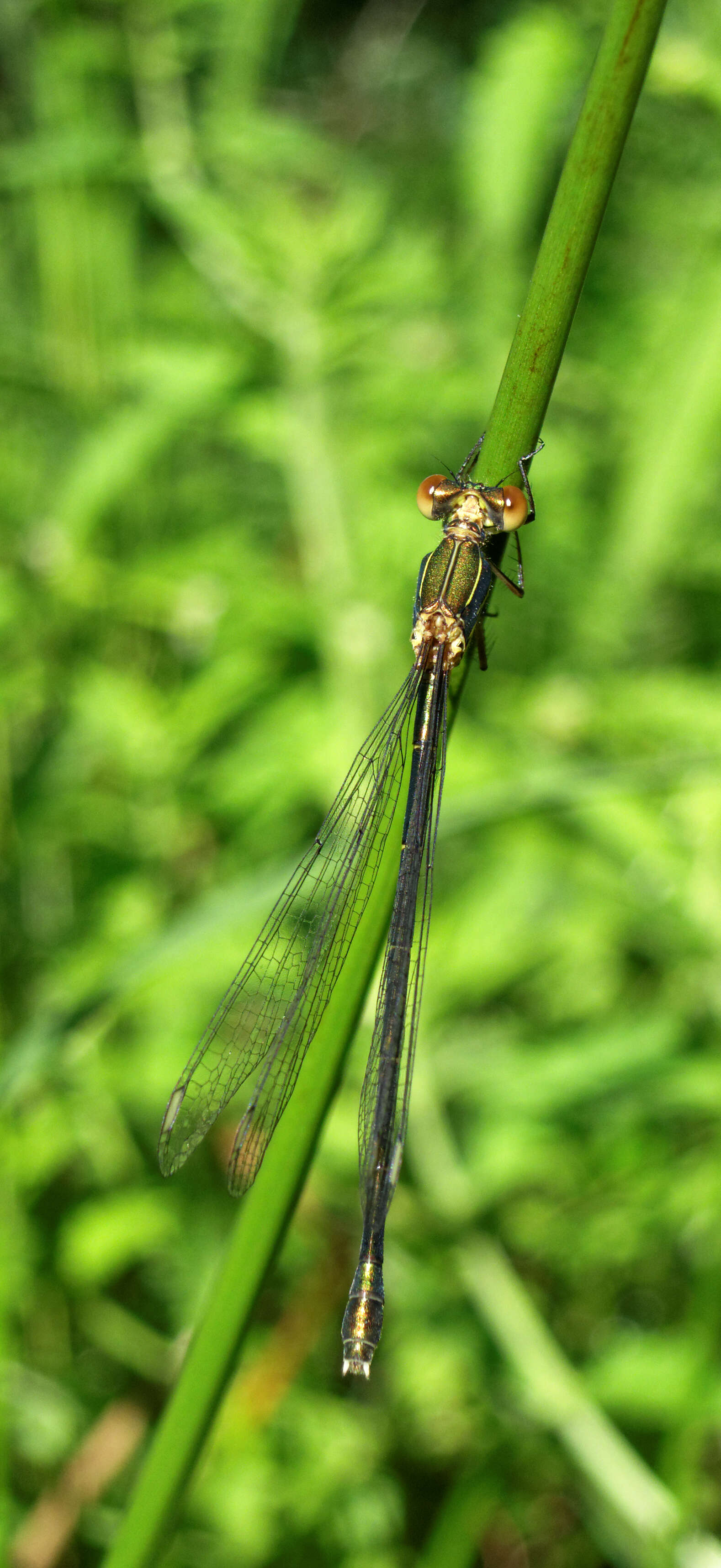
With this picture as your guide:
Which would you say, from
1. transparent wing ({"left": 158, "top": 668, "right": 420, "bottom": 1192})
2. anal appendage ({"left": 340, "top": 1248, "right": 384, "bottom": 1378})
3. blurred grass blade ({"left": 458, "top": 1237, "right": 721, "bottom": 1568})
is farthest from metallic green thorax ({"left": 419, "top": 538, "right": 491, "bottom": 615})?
blurred grass blade ({"left": 458, "top": 1237, "right": 721, "bottom": 1568})

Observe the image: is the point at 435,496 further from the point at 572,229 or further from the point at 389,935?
the point at 572,229

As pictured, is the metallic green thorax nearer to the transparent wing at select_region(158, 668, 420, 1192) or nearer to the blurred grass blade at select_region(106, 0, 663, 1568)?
the transparent wing at select_region(158, 668, 420, 1192)

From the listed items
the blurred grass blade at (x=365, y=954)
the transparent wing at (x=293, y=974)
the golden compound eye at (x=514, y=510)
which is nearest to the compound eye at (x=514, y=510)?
the golden compound eye at (x=514, y=510)

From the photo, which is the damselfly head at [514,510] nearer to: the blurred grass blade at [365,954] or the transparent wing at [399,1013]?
the transparent wing at [399,1013]

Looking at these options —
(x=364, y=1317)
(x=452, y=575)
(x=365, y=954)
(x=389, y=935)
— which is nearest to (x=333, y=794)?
(x=452, y=575)

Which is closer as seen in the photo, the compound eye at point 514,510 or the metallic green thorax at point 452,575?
the compound eye at point 514,510

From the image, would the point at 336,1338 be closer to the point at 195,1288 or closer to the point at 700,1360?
the point at 195,1288
